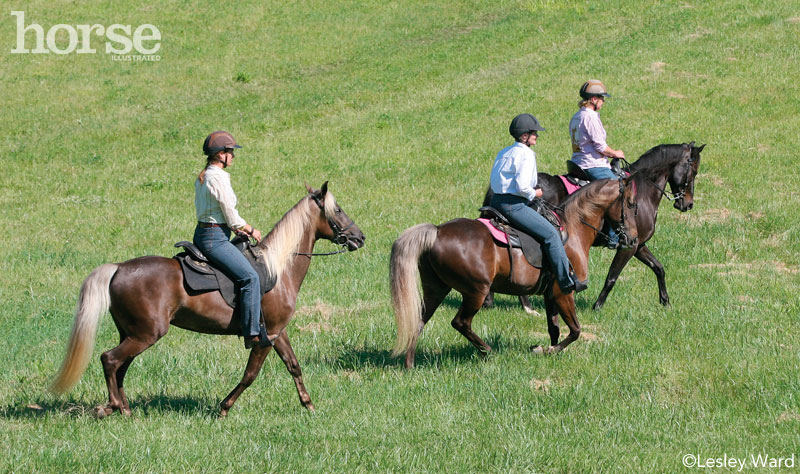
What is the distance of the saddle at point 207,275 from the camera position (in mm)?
8570

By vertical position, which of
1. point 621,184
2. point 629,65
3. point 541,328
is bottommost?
point 541,328

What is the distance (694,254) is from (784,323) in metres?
4.53

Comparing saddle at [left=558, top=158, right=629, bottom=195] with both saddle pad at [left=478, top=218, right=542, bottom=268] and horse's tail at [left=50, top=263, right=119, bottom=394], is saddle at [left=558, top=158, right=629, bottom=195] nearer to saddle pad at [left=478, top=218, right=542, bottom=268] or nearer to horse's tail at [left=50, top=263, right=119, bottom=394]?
saddle pad at [left=478, top=218, right=542, bottom=268]

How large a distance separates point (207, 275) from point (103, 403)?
2.13 metres

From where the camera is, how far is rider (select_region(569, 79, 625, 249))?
1333cm

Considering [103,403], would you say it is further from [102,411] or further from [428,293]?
[428,293]

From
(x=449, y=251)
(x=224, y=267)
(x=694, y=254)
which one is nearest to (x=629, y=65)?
(x=694, y=254)

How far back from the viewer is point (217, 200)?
8.49 metres

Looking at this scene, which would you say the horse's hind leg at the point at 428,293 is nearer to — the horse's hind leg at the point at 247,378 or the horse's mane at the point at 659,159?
the horse's hind leg at the point at 247,378

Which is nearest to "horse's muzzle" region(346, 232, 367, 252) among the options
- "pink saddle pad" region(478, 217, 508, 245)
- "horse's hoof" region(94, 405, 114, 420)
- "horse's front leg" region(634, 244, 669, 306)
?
"pink saddle pad" region(478, 217, 508, 245)

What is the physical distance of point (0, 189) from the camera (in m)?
23.9

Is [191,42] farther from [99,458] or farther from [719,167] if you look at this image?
[99,458]

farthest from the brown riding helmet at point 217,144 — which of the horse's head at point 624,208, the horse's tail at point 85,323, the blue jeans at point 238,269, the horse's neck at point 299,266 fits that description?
the horse's head at point 624,208

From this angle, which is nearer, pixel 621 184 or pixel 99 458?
pixel 99 458
